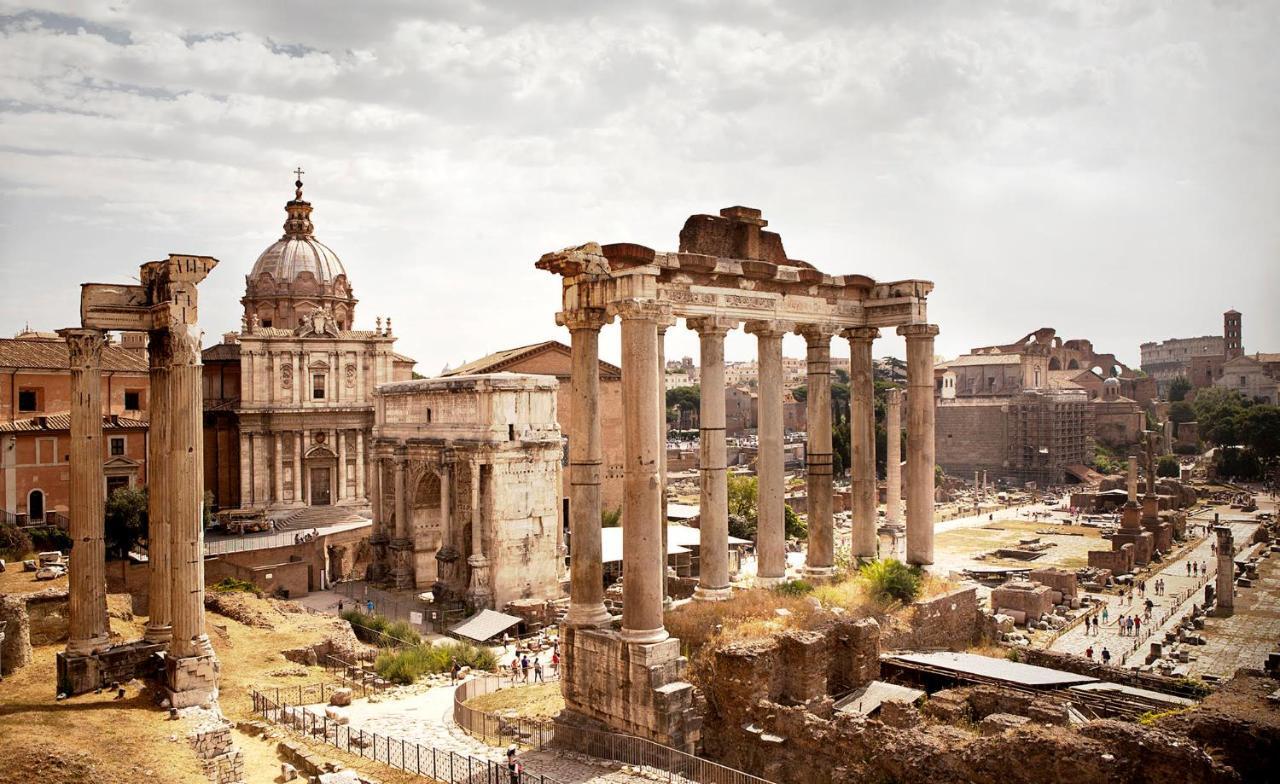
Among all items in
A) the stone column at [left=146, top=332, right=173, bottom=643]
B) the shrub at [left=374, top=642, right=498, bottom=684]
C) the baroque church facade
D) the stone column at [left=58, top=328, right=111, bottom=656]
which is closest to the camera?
the stone column at [left=58, top=328, right=111, bottom=656]

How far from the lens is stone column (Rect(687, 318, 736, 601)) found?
52.9 ft

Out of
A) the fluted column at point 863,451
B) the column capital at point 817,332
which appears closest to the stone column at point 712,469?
the column capital at point 817,332

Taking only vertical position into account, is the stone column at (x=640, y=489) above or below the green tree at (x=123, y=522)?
above

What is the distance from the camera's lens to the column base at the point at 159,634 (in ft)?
55.6

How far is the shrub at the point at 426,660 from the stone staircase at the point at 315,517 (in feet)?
65.0

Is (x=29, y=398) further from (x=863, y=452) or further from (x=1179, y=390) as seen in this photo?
(x=1179, y=390)

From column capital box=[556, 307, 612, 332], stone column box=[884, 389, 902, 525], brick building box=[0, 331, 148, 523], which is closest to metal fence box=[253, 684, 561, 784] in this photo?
column capital box=[556, 307, 612, 332]

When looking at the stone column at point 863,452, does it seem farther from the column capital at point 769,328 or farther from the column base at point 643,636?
the column base at point 643,636

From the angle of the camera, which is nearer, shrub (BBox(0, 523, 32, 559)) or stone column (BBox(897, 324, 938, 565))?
stone column (BBox(897, 324, 938, 565))

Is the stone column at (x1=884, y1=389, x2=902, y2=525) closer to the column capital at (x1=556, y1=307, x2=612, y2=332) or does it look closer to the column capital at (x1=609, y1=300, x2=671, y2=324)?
the column capital at (x1=556, y1=307, x2=612, y2=332)

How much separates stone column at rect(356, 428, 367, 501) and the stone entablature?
1013 cm

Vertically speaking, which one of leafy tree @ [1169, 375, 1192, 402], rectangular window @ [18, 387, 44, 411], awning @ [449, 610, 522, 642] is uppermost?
leafy tree @ [1169, 375, 1192, 402]

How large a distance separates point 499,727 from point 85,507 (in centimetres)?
821

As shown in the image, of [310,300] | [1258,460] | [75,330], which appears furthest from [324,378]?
[1258,460]
